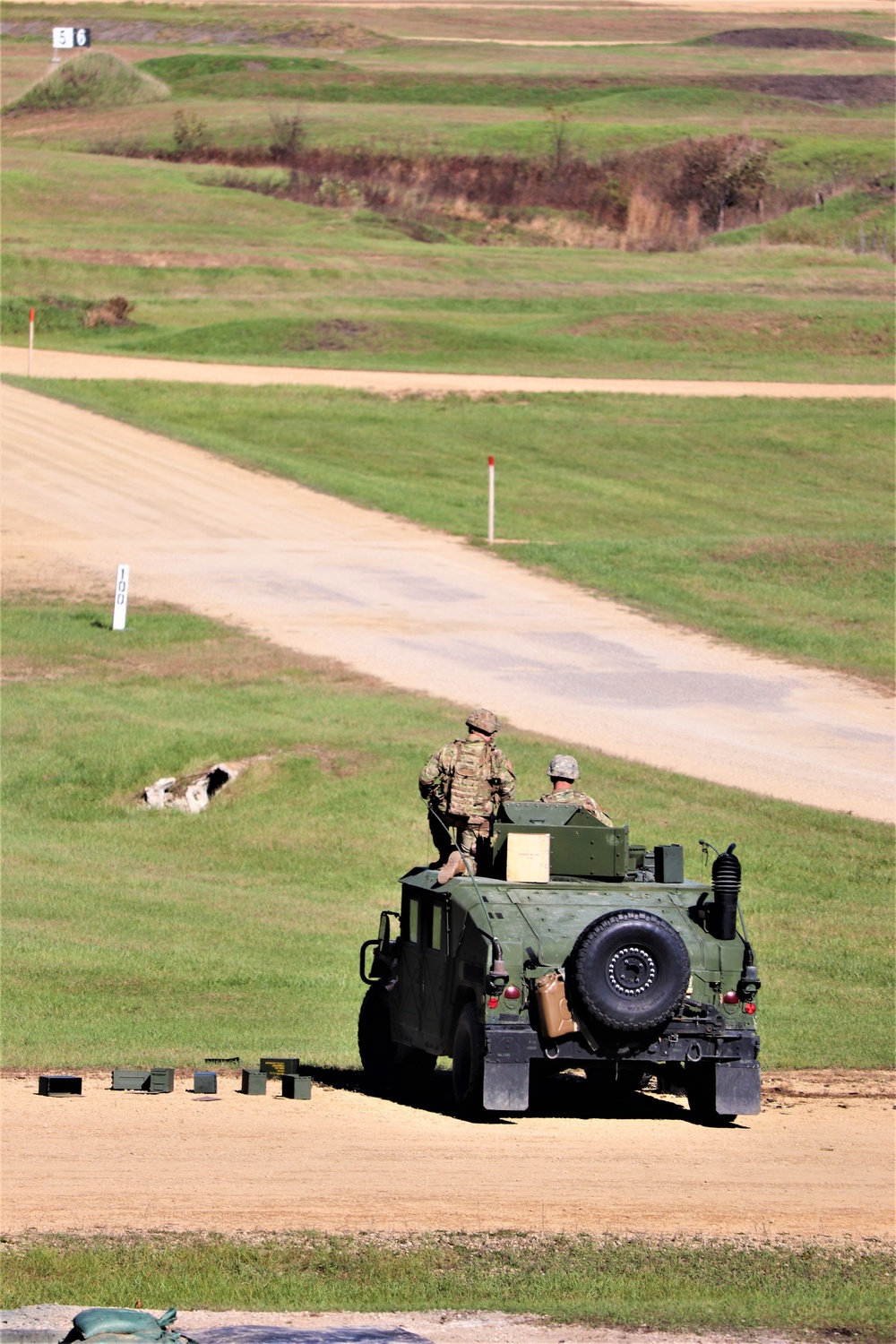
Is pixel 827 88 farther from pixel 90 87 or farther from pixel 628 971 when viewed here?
pixel 628 971

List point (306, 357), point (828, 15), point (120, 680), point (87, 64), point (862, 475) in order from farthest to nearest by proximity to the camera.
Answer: point (828, 15)
point (87, 64)
point (306, 357)
point (862, 475)
point (120, 680)

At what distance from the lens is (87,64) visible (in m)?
121

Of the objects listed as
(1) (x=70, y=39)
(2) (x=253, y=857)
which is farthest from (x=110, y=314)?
(1) (x=70, y=39)

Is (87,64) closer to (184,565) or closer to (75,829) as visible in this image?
(184,565)

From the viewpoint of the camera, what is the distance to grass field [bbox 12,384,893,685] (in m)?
39.7

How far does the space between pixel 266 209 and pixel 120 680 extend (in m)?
62.2

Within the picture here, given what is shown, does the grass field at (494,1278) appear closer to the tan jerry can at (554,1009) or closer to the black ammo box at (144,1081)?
the tan jerry can at (554,1009)

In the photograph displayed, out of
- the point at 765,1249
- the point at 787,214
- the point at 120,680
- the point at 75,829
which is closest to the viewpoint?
the point at 765,1249

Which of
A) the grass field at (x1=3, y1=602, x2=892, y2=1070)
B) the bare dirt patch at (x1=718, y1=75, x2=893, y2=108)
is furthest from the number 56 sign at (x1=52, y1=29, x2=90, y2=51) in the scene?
the grass field at (x1=3, y1=602, x2=892, y2=1070)

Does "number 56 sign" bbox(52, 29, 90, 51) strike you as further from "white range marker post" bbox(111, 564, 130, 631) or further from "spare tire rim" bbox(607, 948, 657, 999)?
"spare tire rim" bbox(607, 948, 657, 999)

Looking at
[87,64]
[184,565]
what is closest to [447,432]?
[184,565]

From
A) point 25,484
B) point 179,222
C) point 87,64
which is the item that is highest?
point 87,64

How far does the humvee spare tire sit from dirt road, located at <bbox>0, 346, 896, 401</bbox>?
1911 inches

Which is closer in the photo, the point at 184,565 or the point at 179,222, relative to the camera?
the point at 184,565
